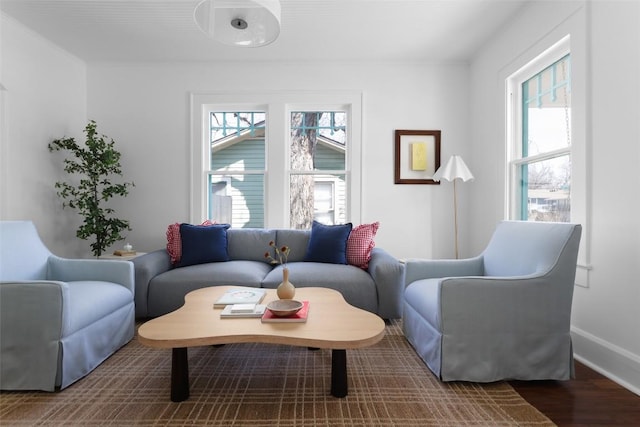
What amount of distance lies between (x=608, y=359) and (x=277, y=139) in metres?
3.33

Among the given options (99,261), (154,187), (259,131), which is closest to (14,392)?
(99,261)

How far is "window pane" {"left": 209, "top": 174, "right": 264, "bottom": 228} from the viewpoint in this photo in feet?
12.9

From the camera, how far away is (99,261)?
2.41m

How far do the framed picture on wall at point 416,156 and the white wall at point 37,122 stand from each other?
11.8 feet

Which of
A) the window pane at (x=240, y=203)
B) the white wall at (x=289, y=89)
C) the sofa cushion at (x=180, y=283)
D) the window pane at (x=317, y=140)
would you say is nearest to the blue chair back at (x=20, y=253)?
the sofa cushion at (x=180, y=283)

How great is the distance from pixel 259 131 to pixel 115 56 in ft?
5.66

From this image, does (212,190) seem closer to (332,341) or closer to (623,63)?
(332,341)

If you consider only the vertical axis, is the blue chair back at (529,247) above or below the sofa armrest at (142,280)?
above

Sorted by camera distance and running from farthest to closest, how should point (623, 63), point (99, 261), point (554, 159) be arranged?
1. point (554, 159)
2. point (99, 261)
3. point (623, 63)

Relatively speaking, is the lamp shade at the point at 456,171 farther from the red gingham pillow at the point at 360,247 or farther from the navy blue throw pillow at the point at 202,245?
the navy blue throw pillow at the point at 202,245

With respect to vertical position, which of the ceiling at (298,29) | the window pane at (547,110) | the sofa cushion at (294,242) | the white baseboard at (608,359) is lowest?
the white baseboard at (608,359)

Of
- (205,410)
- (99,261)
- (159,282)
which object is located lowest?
(205,410)

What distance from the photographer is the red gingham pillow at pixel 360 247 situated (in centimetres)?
302

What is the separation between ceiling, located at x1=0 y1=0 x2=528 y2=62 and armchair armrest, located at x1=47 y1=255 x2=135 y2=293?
83.0 inches
